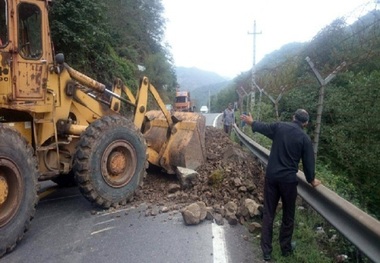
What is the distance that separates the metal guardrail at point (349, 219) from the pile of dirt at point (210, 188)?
157 centimetres

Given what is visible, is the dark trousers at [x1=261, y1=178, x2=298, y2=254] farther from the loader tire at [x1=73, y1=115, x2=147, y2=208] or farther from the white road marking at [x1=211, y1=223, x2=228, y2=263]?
the loader tire at [x1=73, y1=115, x2=147, y2=208]

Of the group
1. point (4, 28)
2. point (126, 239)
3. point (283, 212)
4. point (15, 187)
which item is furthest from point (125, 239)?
point (4, 28)

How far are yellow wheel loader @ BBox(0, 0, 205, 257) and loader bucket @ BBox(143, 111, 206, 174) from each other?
4 centimetres

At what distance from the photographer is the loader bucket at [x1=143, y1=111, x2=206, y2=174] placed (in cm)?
712

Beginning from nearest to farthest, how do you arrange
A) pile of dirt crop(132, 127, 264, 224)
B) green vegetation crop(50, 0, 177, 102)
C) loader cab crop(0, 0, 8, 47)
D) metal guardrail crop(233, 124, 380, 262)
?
metal guardrail crop(233, 124, 380, 262)
loader cab crop(0, 0, 8, 47)
pile of dirt crop(132, 127, 264, 224)
green vegetation crop(50, 0, 177, 102)

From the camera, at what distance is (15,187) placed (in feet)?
14.3

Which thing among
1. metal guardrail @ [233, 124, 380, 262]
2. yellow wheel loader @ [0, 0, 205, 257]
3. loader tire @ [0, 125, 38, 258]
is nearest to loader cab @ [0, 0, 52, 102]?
yellow wheel loader @ [0, 0, 205, 257]

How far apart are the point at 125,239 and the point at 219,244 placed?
3.63 feet

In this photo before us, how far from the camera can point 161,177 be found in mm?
7301

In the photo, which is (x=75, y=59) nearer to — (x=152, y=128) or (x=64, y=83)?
(x=152, y=128)

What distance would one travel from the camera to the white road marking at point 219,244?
3.92 metres

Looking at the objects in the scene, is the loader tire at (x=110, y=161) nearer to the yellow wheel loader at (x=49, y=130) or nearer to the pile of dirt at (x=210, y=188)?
the yellow wheel loader at (x=49, y=130)

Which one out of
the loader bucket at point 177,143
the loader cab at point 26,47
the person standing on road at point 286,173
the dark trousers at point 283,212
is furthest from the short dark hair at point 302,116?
the loader cab at point 26,47

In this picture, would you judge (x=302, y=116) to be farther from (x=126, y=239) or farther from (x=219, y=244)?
(x=126, y=239)
